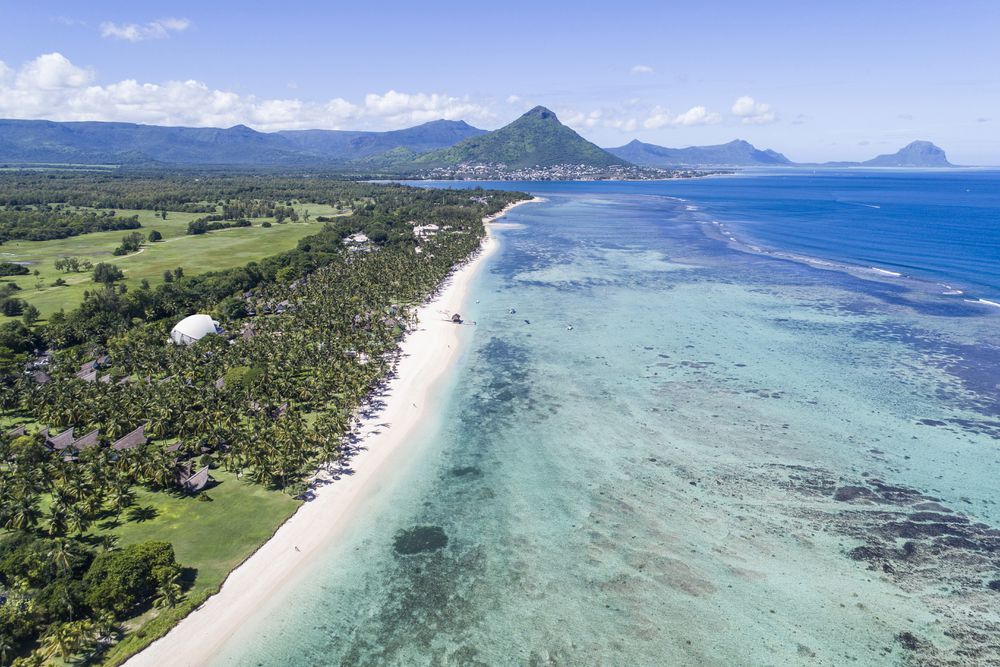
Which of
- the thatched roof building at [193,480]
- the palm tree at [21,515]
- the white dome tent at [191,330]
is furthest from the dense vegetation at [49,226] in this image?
the thatched roof building at [193,480]

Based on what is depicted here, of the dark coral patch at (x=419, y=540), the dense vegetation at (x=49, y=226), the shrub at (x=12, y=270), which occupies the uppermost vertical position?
the dense vegetation at (x=49, y=226)

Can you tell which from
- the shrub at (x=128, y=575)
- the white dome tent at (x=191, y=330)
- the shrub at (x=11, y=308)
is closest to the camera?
the shrub at (x=128, y=575)

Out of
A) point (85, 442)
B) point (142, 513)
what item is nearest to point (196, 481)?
point (142, 513)

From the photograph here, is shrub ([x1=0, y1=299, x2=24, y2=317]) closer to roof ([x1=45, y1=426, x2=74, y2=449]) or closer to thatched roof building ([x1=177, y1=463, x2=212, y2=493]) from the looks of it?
roof ([x1=45, y1=426, x2=74, y2=449])

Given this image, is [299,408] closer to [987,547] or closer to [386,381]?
[386,381]

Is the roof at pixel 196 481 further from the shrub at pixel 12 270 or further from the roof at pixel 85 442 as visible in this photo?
the shrub at pixel 12 270
